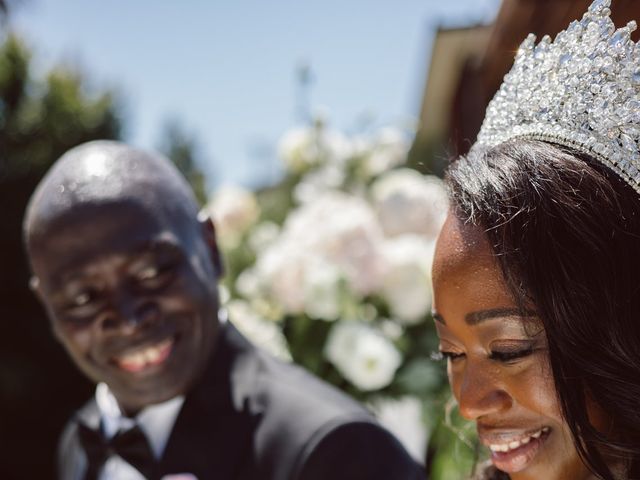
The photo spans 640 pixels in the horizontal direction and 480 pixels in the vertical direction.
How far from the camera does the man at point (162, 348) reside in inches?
80.4

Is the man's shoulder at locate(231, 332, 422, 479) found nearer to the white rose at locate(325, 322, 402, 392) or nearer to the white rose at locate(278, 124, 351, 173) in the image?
the white rose at locate(325, 322, 402, 392)

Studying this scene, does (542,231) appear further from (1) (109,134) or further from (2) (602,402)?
(1) (109,134)

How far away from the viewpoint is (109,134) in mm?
6988

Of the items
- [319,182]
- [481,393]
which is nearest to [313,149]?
[319,182]

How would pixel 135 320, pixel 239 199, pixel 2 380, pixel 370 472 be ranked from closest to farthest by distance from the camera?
1. pixel 370 472
2. pixel 135 320
3. pixel 239 199
4. pixel 2 380

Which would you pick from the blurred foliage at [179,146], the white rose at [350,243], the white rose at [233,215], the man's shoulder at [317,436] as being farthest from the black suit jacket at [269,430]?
the blurred foliage at [179,146]

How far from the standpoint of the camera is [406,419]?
3.00m

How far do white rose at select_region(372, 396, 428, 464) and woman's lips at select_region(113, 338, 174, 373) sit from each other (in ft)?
2.89

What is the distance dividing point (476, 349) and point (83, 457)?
174 centimetres

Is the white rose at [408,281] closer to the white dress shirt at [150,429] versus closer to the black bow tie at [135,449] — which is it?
the white dress shirt at [150,429]

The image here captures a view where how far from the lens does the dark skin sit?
83.0 inches

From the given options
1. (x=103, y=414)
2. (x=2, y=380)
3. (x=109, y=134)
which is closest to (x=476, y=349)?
(x=103, y=414)

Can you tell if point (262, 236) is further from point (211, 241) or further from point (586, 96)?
point (586, 96)

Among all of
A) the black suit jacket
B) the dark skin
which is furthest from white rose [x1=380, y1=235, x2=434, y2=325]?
the dark skin
